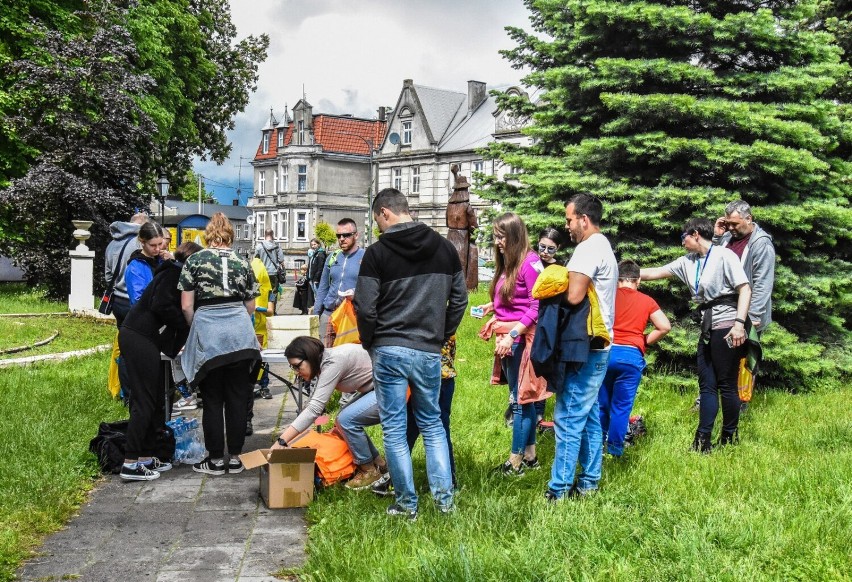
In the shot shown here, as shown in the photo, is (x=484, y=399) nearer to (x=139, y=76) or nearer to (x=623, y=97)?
(x=623, y=97)

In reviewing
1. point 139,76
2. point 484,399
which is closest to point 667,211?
point 484,399

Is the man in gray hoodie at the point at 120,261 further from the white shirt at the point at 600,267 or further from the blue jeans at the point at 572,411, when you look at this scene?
the white shirt at the point at 600,267

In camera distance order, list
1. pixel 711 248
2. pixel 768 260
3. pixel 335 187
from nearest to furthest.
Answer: pixel 711 248, pixel 768 260, pixel 335 187

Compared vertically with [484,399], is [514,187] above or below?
above

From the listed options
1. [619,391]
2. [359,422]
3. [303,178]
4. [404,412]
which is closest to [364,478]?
[359,422]

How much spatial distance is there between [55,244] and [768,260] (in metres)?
20.9

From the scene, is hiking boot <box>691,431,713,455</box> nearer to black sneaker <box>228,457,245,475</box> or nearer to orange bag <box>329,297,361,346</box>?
orange bag <box>329,297,361,346</box>

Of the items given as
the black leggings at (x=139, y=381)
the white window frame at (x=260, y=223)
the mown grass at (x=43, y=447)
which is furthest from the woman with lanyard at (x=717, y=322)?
the white window frame at (x=260, y=223)

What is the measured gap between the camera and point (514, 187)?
13.2 metres

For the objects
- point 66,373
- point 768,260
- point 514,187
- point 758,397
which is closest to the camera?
point 768,260

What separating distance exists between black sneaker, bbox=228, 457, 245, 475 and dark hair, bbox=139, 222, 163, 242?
2.12 m

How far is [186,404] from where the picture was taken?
32.3ft

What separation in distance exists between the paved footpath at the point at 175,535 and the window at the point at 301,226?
2720 inches

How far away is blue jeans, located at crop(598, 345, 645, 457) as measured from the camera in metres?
7.23
